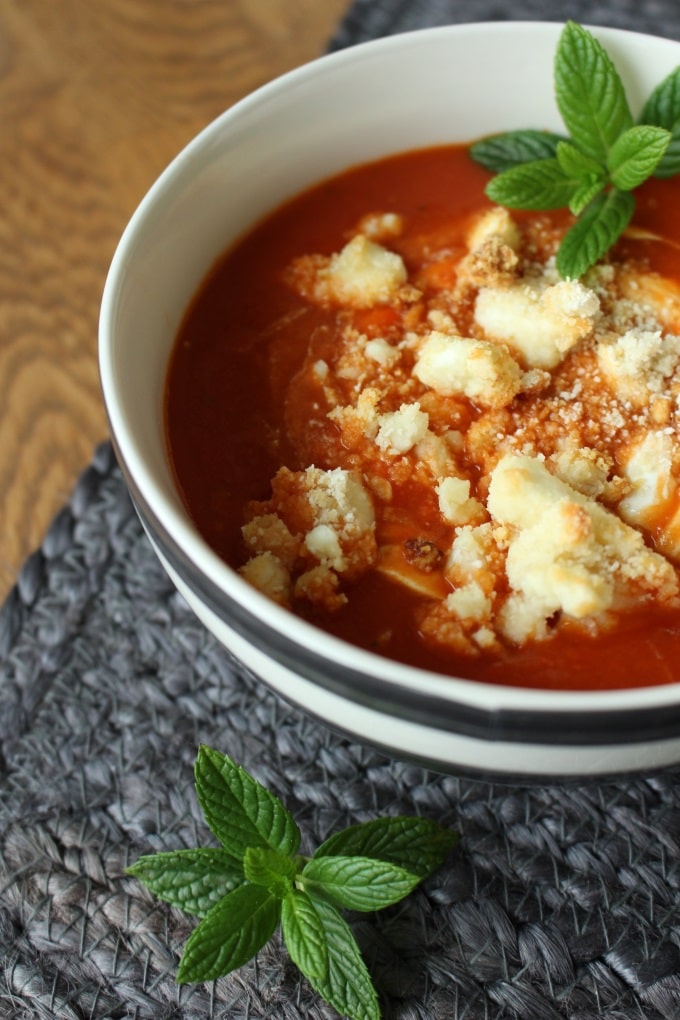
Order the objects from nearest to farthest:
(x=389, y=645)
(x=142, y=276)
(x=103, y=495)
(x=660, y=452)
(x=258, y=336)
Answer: (x=389, y=645)
(x=660, y=452)
(x=142, y=276)
(x=258, y=336)
(x=103, y=495)

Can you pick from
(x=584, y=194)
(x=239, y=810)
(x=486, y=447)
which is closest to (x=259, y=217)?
(x=584, y=194)

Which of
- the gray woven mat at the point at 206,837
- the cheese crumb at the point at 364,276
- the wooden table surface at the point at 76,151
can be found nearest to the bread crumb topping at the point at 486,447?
the cheese crumb at the point at 364,276

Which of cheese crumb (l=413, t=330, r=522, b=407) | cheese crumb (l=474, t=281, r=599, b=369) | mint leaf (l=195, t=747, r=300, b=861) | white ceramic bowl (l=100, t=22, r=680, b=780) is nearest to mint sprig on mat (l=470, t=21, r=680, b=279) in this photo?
white ceramic bowl (l=100, t=22, r=680, b=780)

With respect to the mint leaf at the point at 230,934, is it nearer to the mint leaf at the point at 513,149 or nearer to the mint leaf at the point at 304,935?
the mint leaf at the point at 304,935

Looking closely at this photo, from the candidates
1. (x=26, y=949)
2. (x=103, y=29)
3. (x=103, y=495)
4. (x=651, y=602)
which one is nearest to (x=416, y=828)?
(x=651, y=602)

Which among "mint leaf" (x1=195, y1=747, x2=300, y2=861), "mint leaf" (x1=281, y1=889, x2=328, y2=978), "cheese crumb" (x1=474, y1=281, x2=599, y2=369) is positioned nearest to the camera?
"mint leaf" (x1=281, y1=889, x2=328, y2=978)

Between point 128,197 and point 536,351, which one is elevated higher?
point 536,351

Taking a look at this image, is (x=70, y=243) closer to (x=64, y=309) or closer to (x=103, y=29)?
(x=64, y=309)

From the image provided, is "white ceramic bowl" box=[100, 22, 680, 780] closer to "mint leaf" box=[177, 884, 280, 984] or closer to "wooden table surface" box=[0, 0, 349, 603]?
"mint leaf" box=[177, 884, 280, 984]
